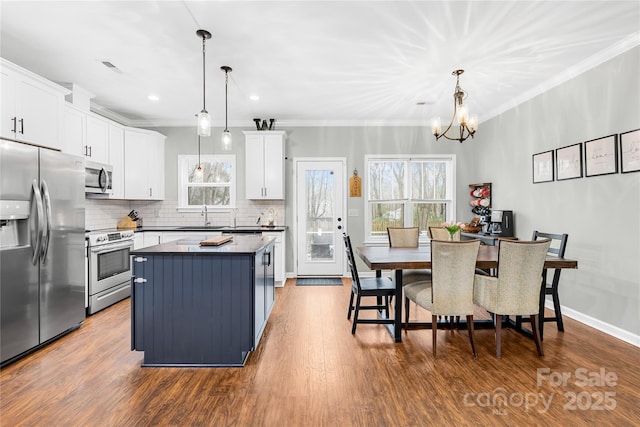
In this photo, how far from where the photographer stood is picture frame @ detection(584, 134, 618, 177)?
3.11 m

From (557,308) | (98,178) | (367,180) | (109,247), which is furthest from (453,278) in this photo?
(98,178)

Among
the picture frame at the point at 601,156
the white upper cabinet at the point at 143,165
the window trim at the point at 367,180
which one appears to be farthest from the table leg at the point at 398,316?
the white upper cabinet at the point at 143,165

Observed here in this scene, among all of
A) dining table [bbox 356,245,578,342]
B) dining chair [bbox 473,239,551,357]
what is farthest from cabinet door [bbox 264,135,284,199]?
dining chair [bbox 473,239,551,357]

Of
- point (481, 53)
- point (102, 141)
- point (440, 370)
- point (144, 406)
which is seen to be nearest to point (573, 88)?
point (481, 53)

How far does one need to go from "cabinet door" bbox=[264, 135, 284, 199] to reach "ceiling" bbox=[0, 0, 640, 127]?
79 cm

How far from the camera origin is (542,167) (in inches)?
159

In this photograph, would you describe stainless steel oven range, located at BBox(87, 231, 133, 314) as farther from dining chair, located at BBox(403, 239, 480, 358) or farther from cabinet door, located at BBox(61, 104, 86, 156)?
dining chair, located at BBox(403, 239, 480, 358)

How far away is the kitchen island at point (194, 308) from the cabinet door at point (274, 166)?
9.60ft

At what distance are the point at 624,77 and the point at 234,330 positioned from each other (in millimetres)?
4081

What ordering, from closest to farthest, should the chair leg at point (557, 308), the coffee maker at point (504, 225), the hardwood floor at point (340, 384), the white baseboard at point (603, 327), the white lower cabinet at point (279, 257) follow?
the hardwood floor at point (340, 384), the white baseboard at point (603, 327), the chair leg at point (557, 308), the coffee maker at point (504, 225), the white lower cabinet at point (279, 257)

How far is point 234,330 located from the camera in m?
2.52

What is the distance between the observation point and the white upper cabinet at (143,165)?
4.96m

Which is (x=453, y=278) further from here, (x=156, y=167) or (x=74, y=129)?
(x=156, y=167)

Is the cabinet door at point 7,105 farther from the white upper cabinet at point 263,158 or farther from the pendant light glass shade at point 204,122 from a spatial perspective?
the white upper cabinet at point 263,158
